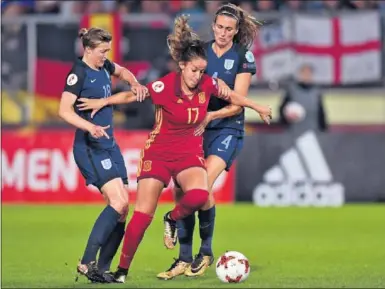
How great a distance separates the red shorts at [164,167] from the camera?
34.2 ft

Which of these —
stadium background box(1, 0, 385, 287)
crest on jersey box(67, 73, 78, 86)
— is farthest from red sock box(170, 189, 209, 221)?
stadium background box(1, 0, 385, 287)

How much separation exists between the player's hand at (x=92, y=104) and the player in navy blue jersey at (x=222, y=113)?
1041 mm

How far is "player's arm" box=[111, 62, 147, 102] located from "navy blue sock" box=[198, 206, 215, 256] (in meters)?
1.35

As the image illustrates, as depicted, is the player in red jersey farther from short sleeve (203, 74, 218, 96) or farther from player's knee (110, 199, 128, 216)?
player's knee (110, 199, 128, 216)

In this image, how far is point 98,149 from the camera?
1070 cm

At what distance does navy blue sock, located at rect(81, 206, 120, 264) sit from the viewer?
10445 millimetres

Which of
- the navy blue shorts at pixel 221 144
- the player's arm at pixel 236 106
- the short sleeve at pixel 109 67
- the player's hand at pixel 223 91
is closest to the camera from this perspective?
the player's hand at pixel 223 91

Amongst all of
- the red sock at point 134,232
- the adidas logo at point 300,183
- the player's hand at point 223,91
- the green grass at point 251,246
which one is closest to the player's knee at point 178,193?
the green grass at point 251,246

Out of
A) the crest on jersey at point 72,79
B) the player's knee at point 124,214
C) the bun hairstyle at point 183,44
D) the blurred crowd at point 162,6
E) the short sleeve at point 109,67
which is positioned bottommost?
the player's knee at point 124,214

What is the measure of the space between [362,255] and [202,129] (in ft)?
10.1

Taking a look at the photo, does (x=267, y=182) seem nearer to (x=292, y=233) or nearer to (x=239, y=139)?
(x=292, y=233)

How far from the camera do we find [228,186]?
19844 mm

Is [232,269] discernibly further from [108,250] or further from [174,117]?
[174,117]

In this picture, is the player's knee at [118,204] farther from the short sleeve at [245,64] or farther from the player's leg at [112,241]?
the short sleeve at [245,64]
